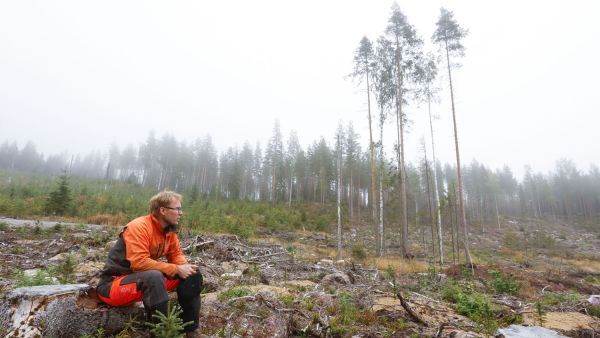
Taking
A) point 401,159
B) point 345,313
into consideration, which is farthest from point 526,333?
point 401,159

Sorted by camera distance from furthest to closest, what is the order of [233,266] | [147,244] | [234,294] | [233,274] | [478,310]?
1. [233,266]
2. [233,274]
3. [478,310]
4. [234,294]
5. [147,244]

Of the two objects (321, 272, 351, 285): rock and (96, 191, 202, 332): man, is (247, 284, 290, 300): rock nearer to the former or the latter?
(96, 191, 202, 332): man

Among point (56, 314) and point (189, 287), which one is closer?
point (56, 314)

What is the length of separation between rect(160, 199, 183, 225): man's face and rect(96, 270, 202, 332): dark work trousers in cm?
Result: 66

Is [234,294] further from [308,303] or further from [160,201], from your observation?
[160,201]

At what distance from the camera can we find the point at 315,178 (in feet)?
150

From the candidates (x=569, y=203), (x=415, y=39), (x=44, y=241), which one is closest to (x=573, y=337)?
(x=44, y=241)

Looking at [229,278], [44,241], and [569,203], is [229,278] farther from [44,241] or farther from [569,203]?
[569,203]

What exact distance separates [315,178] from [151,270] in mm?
42800

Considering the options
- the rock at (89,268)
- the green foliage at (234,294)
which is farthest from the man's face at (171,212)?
the rock at (89,268)

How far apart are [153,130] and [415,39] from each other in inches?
2501

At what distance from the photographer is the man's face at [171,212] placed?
3.48 m

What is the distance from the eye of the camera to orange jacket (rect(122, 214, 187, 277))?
10.2 feet

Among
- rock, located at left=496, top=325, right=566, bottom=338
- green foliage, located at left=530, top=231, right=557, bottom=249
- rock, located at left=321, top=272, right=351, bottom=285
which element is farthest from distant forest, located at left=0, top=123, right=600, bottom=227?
rock, located at left=496, top=325, right=566, bottom=338
